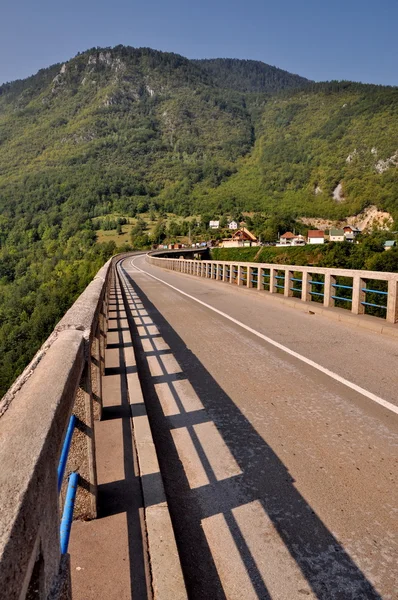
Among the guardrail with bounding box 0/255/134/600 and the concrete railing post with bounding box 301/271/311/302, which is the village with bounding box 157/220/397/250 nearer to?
the concrete railing post with bounding box 301/271/311/302

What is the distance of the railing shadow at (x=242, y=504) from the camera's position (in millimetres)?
2721

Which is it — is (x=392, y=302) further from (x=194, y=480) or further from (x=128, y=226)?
(x=128, y=226)

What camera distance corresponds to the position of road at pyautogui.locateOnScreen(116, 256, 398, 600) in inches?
111

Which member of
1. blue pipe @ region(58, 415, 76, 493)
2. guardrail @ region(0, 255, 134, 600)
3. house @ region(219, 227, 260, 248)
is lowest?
house @ region(219, 227, 260, 248)

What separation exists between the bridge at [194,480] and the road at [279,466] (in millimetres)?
14

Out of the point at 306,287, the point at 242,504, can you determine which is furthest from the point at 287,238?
the point at 242,504

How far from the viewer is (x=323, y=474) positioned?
3984mm

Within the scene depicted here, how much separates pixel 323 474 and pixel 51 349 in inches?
100

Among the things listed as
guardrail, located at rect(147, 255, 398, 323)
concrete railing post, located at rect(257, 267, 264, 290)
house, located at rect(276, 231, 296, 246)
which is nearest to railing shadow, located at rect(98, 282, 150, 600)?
guardrail, located at rect(147, 255, 398, 323)

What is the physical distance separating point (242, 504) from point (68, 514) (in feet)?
5.06

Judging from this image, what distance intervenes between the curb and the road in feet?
0.45

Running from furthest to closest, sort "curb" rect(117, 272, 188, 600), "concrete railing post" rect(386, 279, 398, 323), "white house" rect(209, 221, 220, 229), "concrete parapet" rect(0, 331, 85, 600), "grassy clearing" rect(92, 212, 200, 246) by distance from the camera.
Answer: "white house" rect(209, 221, 220, 229)
"grassy clearing" rect(92, 212, 200, 246)
"concrete railing post" rect(386, 279, 398, 323)
"curb" rect(117, 272, 188, 600)
"concrete parapet" rect(0, 331, 85, 600)

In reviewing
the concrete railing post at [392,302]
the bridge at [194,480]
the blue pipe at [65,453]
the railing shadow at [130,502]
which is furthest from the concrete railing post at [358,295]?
the blue pipe at [65,453]

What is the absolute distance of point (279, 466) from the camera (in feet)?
13.6
